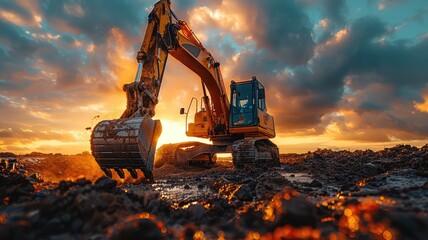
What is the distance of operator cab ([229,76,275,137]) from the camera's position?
38.1 feet

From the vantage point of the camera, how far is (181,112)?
38.9 feet

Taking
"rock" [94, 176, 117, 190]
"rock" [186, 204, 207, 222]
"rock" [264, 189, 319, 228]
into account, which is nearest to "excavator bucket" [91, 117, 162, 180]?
"rock" [94, 176, 117, 190]

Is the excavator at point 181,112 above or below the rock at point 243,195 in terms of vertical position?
above

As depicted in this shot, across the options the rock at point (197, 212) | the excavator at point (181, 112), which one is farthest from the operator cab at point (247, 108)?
the rock at point (197, 212)

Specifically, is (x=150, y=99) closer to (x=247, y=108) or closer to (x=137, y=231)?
(x=137, y=231)

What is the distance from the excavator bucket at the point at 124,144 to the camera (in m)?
5.56

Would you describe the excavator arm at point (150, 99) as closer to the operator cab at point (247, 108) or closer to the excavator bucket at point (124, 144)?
the excavator bucket at point (124, 144)

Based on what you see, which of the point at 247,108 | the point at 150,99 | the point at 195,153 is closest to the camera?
the point at 150,99

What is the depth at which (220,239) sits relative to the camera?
2.15 m

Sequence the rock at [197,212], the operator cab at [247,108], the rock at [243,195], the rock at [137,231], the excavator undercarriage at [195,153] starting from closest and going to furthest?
the rock at [137,231]
the rock at [197,212]
the rock at [243,195]
the operator cab at [247,108]
the excavator undercarriage at [195,153]

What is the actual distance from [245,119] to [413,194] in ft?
29.6

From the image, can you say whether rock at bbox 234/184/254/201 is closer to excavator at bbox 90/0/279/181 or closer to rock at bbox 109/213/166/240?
rock at bbox 109/213/166/240

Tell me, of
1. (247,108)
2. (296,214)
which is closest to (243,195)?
(296,214)

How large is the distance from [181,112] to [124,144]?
635 cm
